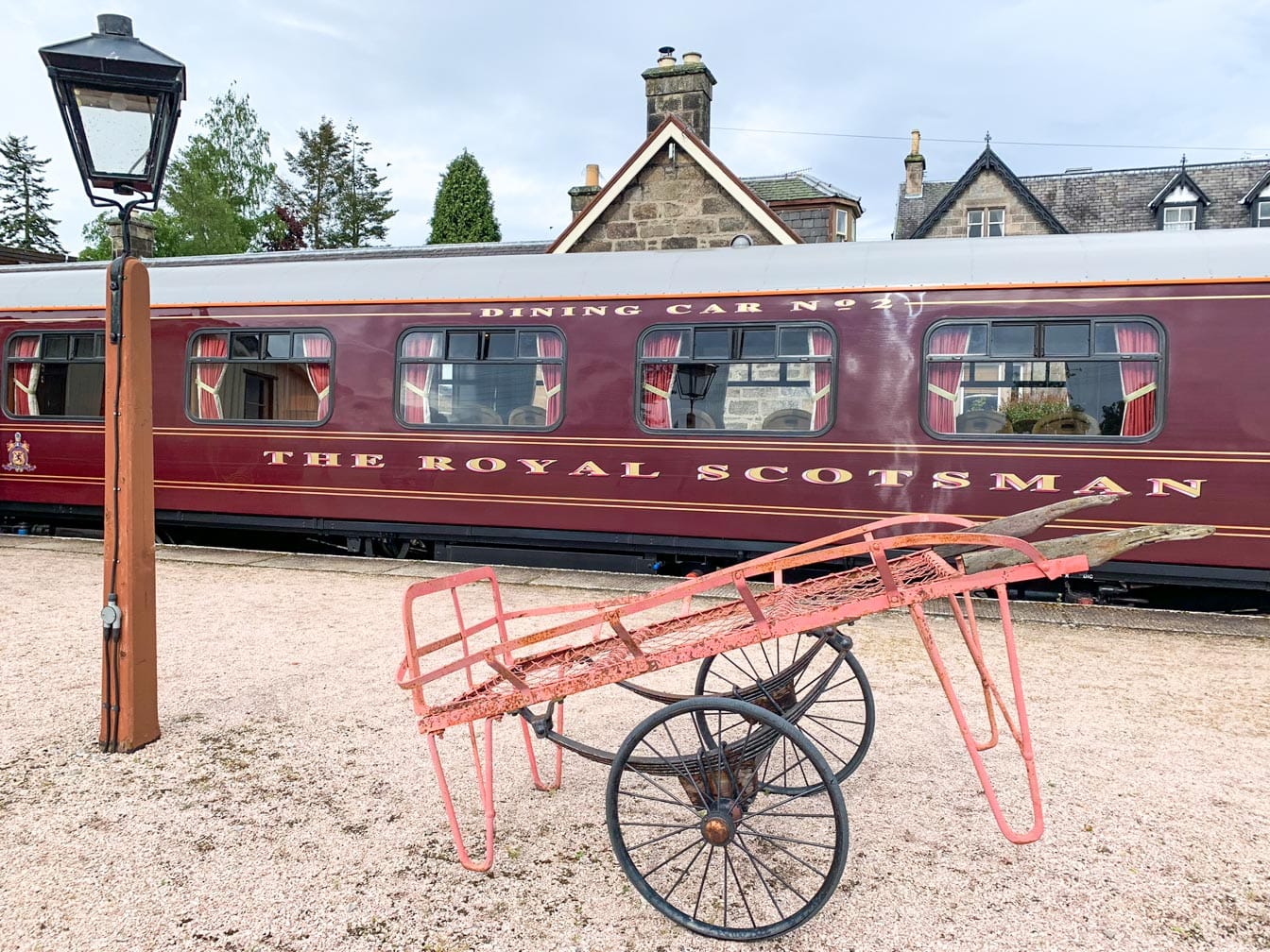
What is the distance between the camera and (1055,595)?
6.82 metres

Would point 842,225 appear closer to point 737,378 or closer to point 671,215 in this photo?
point 671,215

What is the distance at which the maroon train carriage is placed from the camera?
20.8 ft

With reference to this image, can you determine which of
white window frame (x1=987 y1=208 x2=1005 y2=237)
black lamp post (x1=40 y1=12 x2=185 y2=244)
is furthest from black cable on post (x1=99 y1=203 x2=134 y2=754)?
white window frame (x1=987 y1=208 x2=1005 y2=237)

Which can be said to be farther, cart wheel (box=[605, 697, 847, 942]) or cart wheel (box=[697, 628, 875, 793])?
cart wheel (box=[697, 628, 875, 793])

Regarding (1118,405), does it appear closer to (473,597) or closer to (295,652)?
(473,597)

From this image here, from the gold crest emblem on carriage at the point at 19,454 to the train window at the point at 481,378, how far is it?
4626mm

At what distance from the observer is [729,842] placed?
249cm

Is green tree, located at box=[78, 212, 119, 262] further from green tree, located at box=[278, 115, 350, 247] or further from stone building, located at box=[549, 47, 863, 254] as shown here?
stone building, located at box=[549, 47, 863, 254]

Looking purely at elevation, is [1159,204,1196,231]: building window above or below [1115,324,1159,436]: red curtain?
above

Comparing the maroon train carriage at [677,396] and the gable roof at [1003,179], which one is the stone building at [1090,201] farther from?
the maroon train carriage at [677,396]

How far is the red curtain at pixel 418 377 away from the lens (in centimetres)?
799

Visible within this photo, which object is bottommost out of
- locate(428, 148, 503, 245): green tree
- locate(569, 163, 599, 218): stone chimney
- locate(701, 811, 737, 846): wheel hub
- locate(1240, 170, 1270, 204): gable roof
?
locate(701, 811, 737, 846): wheel hub

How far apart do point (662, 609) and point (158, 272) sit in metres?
6.56

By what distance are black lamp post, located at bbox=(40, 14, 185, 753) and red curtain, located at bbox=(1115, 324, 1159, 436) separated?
6555 mm
